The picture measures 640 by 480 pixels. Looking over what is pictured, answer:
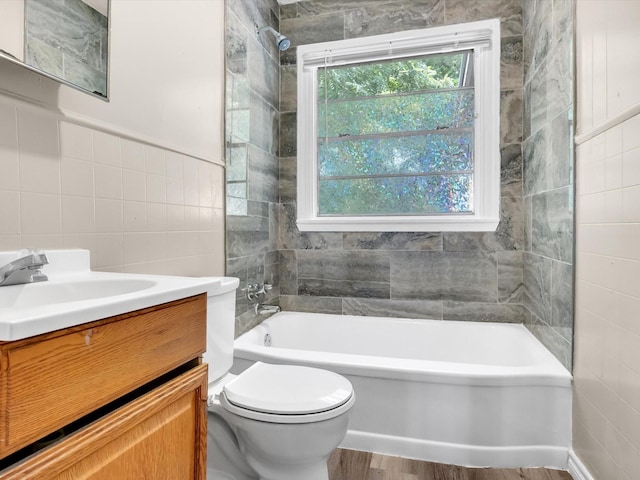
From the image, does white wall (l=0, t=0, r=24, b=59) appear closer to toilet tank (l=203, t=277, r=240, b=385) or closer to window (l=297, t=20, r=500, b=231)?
toilet tank (l=203, t=277, r=240, b=385)

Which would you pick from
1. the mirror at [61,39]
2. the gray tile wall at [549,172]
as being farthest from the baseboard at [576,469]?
the mirror at [61,39]

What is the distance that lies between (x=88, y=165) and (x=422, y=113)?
6.46ft

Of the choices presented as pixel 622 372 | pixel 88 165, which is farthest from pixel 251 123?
pixel 622 372

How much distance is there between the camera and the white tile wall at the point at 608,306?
3.90 ft

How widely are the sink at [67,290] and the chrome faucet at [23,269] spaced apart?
0.06 feet

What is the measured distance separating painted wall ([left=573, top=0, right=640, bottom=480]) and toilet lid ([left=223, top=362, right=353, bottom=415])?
0.87 metres

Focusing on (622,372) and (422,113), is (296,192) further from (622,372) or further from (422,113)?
(622,372)

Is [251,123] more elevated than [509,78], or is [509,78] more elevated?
[509,78]

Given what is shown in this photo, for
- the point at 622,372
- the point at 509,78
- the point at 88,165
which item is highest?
the point at 509,78

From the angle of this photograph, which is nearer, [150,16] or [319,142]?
[150,16]

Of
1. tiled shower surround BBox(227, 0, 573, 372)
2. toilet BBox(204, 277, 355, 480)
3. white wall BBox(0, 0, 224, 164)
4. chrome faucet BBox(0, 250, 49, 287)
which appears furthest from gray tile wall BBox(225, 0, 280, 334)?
chrome faucet BBox(0, 250, 49, 287)

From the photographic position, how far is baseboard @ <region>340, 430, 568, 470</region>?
64.6 inches

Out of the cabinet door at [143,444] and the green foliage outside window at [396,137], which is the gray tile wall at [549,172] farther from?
the cabinet door at [143,444]

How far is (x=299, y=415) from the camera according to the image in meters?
1.18
